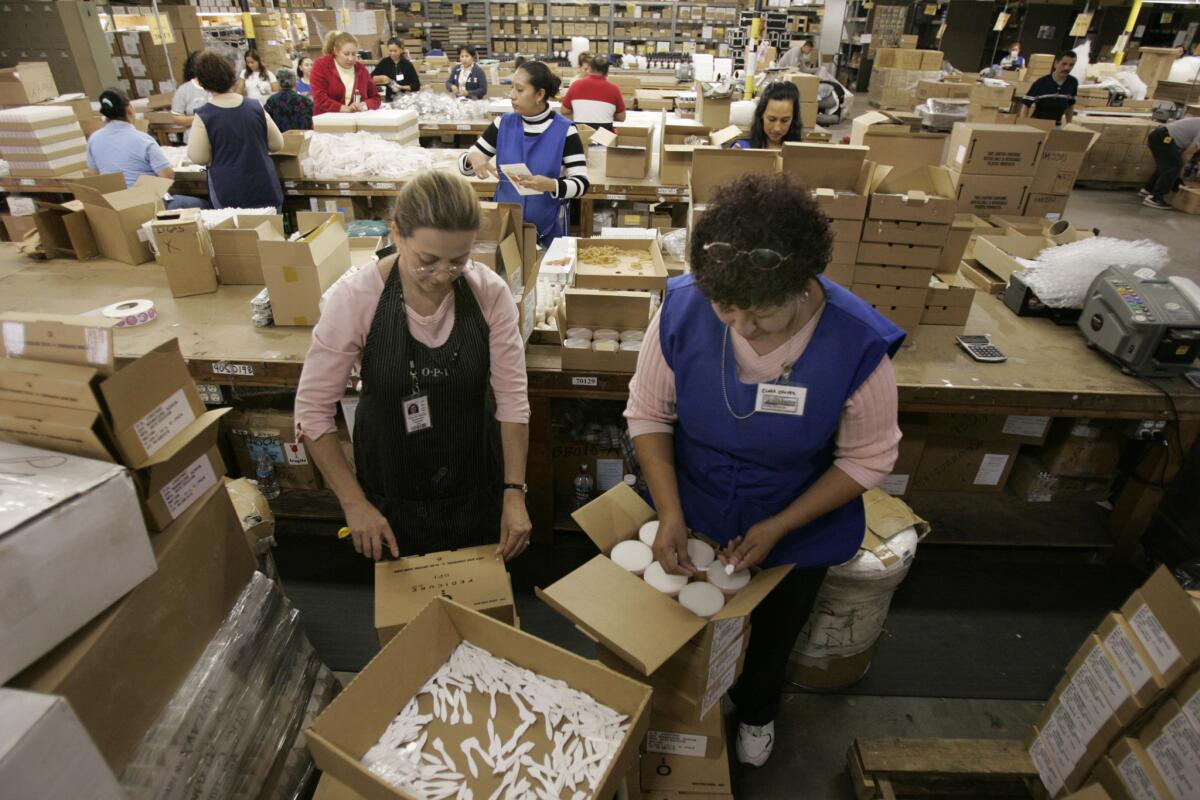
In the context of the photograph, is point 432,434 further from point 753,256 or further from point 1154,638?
point 1154,638

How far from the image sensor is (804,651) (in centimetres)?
213

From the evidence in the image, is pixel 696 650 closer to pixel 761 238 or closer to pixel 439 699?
pixel 439 699

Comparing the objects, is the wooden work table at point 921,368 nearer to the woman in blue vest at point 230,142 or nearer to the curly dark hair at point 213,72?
the woman in blue vest at point 230,142

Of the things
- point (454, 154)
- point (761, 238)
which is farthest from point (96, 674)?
point (454, 154)

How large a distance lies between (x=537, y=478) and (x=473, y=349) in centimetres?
106

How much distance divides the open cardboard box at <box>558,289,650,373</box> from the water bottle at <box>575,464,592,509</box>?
579mm

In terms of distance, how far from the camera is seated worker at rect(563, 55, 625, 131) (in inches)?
229

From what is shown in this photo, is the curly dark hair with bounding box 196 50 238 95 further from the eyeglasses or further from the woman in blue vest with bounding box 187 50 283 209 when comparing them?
the eyeglasses

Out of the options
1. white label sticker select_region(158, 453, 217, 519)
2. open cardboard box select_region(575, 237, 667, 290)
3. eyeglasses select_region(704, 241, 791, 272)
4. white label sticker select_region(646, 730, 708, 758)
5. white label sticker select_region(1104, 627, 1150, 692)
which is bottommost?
white label sticker select_region(646, 730, 708, 758)

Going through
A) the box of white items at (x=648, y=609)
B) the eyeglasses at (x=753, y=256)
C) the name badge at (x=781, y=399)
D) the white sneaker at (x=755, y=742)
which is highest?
the eyeglasses at (x=753, y=256)

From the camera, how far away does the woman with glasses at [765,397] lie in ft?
4.05

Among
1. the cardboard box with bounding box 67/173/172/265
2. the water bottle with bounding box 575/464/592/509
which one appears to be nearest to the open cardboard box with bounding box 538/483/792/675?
the water bottle with bounding box 575/464/592/509

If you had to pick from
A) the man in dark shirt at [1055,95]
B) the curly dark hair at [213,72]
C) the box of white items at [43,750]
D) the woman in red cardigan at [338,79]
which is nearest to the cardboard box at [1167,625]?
the box of white items at [43,750]

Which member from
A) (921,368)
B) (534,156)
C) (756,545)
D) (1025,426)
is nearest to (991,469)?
(1025,426)
